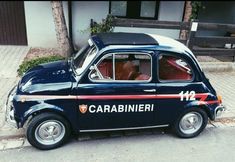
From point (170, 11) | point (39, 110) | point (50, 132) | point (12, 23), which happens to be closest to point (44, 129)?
point (50, 132)

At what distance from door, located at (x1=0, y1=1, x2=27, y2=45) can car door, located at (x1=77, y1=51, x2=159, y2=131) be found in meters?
6.08

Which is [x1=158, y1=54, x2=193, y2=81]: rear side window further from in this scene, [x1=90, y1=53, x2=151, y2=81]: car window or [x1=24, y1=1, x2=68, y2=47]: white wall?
[x1=24, y1=1, x2=68, y2=47]: white wall

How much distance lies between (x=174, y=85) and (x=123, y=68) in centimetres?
83

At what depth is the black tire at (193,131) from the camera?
441cm

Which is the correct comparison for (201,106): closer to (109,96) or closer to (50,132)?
(109,96)

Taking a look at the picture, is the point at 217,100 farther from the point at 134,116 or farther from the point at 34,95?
the point at 34,95

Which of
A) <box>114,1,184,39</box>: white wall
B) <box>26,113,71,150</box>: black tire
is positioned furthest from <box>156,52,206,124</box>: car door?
<box>114,1,184,39</box>: white wall

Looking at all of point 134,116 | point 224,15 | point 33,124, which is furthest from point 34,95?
point 224,15

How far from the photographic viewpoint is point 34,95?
3770 mm

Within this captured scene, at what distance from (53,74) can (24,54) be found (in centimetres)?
452

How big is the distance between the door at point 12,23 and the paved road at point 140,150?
236 inches

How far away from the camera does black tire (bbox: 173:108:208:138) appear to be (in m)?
4.41

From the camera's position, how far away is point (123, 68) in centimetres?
419

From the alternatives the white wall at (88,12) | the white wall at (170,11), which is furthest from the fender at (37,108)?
the white wall at (170,11)
